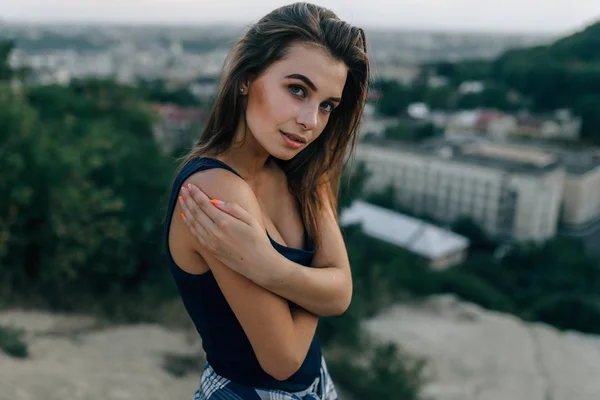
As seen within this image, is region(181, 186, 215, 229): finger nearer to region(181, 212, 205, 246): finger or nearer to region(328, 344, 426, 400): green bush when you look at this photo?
region(181, 212, 205, 246): finger

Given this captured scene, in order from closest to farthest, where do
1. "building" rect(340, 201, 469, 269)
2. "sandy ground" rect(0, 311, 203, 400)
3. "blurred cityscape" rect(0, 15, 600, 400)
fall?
1. "sandy ground" rect(0, 311, 203, 400)
2. "blurred cityscape" rect(0, 15, 600, 400)
3. "building" rect(340, 201, 469, 269)

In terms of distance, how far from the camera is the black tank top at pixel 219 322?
4.10 feet

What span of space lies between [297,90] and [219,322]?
1.71ft

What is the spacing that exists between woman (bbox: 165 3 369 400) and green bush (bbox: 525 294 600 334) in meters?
10.0

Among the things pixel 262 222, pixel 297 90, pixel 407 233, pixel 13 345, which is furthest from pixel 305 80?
pixel 407 233

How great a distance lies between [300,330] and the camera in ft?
4.17

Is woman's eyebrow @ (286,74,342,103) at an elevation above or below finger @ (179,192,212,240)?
above

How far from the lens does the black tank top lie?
125cm

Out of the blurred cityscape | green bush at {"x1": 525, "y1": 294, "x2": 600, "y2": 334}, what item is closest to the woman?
the blurred cityscape

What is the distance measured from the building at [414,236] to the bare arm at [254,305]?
592 inches

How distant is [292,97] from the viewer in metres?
1.24

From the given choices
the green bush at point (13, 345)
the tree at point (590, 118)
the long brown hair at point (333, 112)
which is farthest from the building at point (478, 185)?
the long brown hair at point (333, 112)

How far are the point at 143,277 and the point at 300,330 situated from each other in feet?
23.4

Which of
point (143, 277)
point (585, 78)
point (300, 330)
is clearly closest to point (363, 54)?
point (300, 330)
